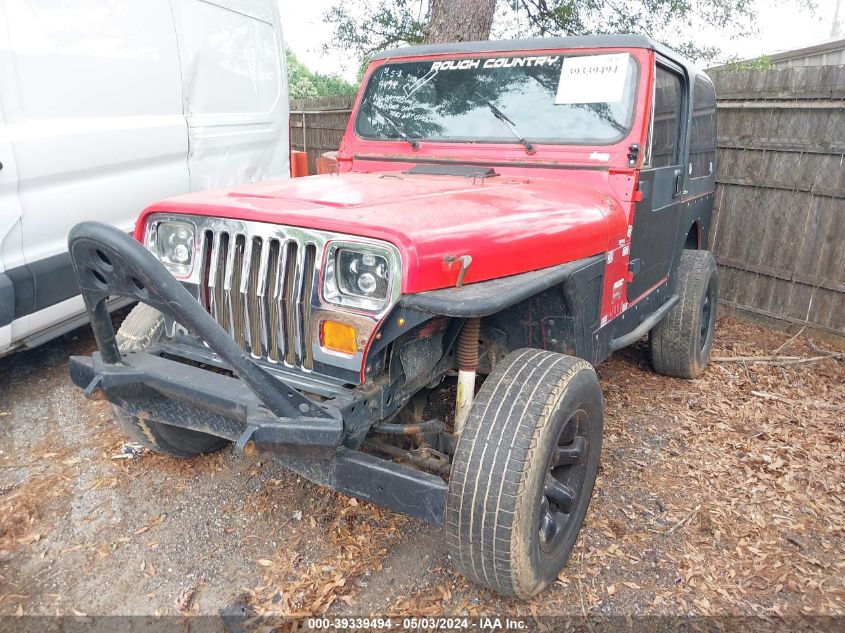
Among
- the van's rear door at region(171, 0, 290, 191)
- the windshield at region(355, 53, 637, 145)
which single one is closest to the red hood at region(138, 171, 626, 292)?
the windshield at region(355, 53, 637, 145)

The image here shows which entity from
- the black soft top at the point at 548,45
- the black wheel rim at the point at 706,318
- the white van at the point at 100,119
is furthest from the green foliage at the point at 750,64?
the white van at the point at 100,119

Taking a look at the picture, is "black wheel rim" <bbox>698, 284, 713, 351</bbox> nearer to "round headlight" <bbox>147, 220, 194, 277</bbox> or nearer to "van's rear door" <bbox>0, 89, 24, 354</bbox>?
"round headlight" <bbox>147, 220, 194, 277</bbox>

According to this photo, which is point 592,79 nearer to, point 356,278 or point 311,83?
point 356,278

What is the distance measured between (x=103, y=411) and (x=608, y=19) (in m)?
7.39

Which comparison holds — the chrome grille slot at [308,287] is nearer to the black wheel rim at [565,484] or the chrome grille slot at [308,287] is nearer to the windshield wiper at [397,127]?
the black wheel rim at [565,484]

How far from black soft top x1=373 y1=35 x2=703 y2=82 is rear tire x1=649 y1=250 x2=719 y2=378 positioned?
1258 millimetres

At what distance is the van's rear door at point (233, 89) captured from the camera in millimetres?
4289

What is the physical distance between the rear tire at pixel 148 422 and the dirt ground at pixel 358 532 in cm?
15

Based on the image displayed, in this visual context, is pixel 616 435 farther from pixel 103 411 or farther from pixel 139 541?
pixel 103 411

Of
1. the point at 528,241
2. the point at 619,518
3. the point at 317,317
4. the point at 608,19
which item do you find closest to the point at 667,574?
the point at 619,518

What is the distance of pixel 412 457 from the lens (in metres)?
2.48

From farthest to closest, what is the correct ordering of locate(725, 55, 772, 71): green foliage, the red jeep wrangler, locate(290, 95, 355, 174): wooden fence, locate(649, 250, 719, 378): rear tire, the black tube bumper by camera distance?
locate(290, 95, 355, 174): wooden fence < locate(725, 55, 772, 71): green foliage < locate(649, 250, 719, 378): rear tire < the red jeep wrangler < the black tube bumper

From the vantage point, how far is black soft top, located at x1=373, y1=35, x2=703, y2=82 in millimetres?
3260

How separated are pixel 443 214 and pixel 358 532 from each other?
4.62ft
